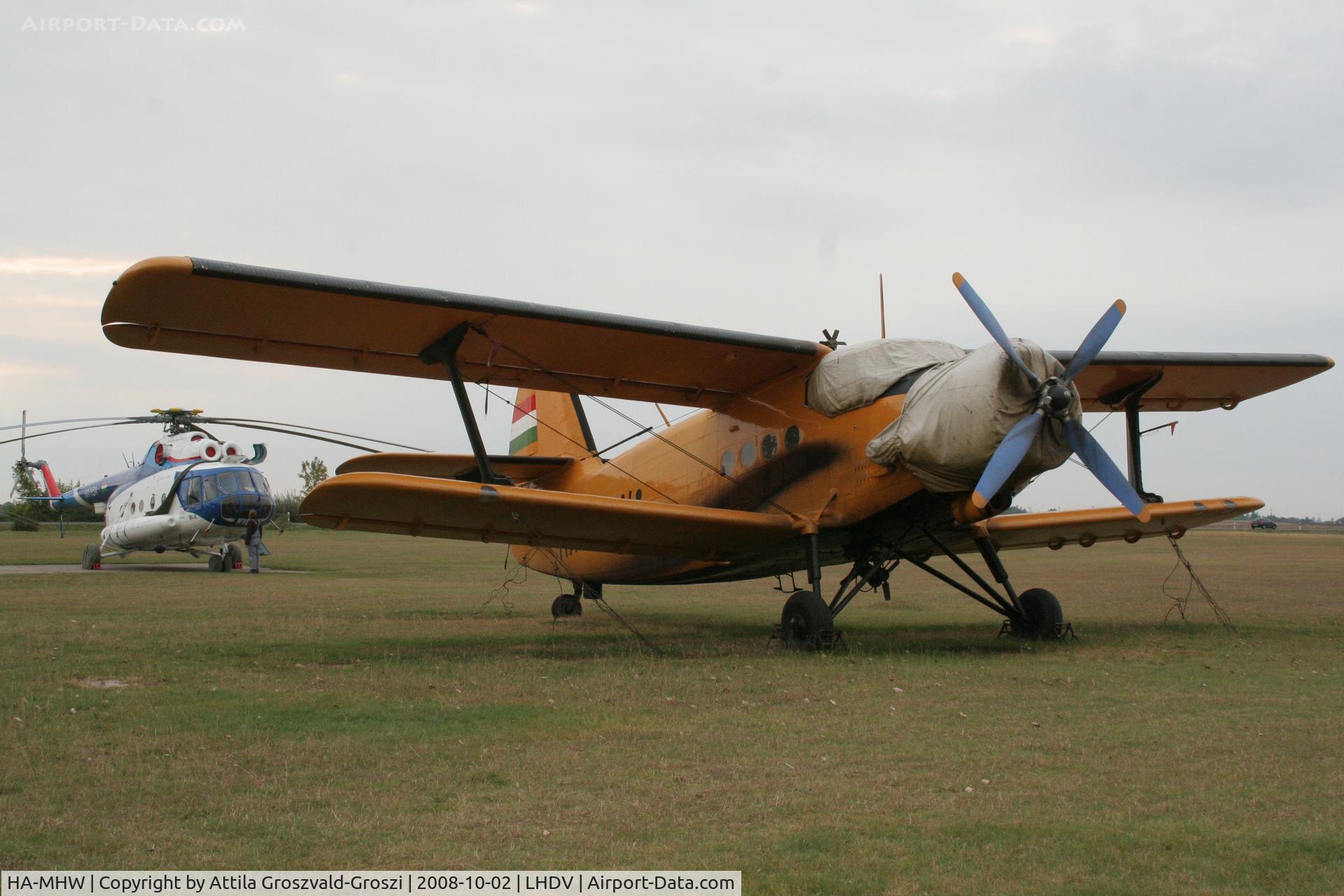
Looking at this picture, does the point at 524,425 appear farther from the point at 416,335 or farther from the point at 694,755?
the point at 694,755

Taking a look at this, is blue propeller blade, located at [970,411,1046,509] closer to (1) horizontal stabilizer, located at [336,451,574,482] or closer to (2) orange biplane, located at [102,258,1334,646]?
(2) orange biplane, located at [102,258,1334,646]

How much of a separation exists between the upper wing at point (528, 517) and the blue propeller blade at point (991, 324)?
2.91 m

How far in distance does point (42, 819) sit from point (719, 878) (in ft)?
9.85

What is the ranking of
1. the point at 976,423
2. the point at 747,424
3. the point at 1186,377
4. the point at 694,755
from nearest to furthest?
the point at 694,755 → the point at 976,423 → the point at 747,424 → the point at 1186,377

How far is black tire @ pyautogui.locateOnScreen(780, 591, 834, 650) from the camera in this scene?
10.4 m

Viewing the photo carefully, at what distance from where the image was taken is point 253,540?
2783cm

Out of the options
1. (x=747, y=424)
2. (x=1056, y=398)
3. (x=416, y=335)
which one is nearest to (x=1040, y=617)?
(x=1056, y=398)

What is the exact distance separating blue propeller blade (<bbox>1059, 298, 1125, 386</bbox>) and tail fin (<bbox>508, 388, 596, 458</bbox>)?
7.87 meters

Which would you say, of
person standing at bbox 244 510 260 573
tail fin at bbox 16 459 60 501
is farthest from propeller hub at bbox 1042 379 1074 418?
tail fin at bbox 16 459 60 501

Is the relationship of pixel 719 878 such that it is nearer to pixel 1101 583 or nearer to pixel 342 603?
pixel 342 603

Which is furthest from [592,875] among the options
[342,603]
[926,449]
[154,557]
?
[154,557]

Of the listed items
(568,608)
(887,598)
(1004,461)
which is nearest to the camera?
(1004,461)

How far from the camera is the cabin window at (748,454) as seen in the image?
40.5ft

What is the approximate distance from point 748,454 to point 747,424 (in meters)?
0.41
